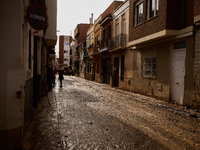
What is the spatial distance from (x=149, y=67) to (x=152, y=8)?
387 cm

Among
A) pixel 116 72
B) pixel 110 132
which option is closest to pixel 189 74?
pixel 110 132

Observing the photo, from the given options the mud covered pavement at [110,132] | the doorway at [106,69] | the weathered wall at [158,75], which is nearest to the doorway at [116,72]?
the doorway at [106,69]

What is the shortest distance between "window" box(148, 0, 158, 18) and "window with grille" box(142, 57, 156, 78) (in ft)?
9.33

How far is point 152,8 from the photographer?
12.5m

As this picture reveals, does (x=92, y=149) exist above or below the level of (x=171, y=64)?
below

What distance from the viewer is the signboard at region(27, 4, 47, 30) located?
4.20m

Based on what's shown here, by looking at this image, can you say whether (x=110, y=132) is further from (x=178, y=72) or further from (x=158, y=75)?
(x=158, y=75)

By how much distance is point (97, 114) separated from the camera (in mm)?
6812

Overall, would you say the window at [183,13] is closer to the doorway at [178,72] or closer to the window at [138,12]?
Result: the doorway at [178,72]

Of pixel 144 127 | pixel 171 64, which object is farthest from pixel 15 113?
pixel 171 64

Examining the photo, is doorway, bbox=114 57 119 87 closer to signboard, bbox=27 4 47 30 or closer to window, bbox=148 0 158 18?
window, bbox=148 0 158 18

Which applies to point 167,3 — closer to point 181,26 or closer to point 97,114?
point 181,26

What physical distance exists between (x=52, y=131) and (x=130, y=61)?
12.2 m

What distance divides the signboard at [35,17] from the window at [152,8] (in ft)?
29.9
